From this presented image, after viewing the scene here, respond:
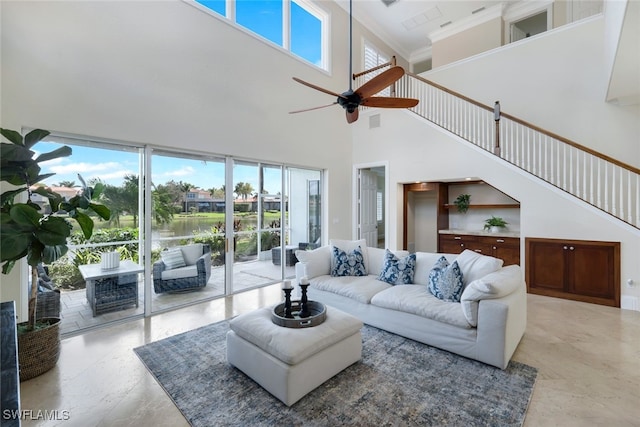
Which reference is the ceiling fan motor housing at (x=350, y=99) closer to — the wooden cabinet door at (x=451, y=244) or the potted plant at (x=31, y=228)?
the potted plant at (x=31, y=228)

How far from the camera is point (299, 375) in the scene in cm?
213

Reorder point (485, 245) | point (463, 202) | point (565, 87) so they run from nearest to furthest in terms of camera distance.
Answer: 1. point (565, 87)
2. point (485, 245)
3. point (463, 202)

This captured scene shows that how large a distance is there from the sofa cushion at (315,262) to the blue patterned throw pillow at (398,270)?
816 mm

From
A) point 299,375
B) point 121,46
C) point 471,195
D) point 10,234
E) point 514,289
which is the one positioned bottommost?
point 299,375

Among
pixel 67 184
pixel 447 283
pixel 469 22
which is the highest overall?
pixel 469 22

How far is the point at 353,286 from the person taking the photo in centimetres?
363

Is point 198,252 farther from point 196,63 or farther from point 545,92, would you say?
point 545,92

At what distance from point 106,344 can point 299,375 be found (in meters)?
2.39

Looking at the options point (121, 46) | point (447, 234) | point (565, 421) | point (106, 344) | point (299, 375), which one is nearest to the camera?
point (565, 421)

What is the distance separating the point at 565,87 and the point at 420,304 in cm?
550

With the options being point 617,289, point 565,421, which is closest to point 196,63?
point 565,421

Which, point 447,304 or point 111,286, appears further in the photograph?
point 111,286

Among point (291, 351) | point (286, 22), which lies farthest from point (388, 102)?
point (286, 22)

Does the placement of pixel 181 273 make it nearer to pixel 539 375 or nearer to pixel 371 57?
pixel 539 375
